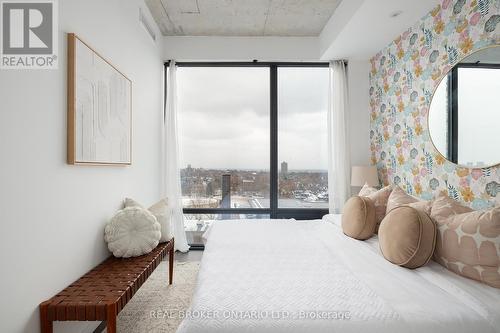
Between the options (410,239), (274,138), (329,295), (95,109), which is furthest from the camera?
(274,138)

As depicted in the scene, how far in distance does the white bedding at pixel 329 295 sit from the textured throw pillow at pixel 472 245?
0.06 m

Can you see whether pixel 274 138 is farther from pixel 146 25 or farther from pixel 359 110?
pixel 146 25

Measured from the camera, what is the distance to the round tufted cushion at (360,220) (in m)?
2.30

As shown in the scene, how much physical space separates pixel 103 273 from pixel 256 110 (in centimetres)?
282

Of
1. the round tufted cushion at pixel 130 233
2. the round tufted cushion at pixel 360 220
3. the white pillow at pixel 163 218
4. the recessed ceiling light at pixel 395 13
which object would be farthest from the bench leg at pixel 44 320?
the recessed ceiling light at pixel 395 13

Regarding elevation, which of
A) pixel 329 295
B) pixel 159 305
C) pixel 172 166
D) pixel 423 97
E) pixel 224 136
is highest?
pixel 423 97

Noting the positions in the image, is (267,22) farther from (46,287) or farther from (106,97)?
(46,287)

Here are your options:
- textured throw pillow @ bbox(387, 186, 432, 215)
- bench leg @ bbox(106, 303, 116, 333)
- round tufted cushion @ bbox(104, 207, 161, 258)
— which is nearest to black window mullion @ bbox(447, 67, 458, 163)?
textured throw pillow @ bbox(387, 186, 432, 215)

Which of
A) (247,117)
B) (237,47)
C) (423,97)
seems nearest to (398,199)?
(423,97)

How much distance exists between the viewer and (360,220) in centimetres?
230

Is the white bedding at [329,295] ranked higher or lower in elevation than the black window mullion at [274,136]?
lower

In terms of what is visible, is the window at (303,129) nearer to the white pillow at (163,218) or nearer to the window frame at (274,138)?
the window frame at (274,138)

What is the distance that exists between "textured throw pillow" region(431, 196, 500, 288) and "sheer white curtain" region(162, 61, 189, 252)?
9.62ft

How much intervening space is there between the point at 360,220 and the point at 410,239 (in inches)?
25.1
